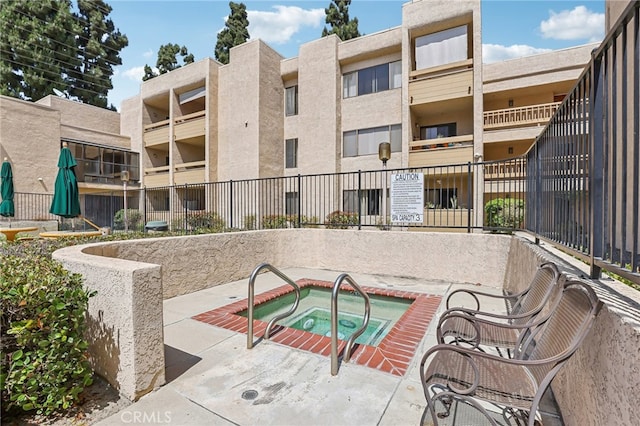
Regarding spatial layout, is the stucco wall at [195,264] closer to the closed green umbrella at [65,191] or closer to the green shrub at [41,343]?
the green shrub at [41,343]

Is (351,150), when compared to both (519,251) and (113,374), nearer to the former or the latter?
(519,251)

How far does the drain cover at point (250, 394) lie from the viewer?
2465 mm

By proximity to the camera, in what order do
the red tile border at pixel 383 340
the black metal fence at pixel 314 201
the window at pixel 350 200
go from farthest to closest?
the window at pixel 350 200 < the black metal fence at pixel 314 201 < the red tile border at pixel 383 340

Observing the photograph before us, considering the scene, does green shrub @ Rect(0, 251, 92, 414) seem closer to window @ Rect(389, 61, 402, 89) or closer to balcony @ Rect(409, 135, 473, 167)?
balcony @ Rect(409, 135, 473, 167)

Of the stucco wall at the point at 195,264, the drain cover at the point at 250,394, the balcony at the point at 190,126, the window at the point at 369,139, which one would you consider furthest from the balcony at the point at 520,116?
the balcony at the point at 190,126

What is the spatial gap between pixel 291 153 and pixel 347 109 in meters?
4.25

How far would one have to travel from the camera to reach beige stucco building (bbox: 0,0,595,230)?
13359 mm

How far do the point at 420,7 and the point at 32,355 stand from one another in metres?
17.4

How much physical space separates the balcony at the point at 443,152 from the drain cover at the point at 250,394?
1270 centimetres

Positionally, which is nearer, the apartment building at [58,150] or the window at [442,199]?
the window at [442,199]

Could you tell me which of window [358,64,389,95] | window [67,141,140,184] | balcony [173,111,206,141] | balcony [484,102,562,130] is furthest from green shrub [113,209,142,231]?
balcony [484,102,562,130]

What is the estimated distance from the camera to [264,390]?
2.56 m

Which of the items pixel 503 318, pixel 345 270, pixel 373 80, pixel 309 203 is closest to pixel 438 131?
pixel 373 80

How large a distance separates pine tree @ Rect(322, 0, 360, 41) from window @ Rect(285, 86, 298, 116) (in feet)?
49.9
